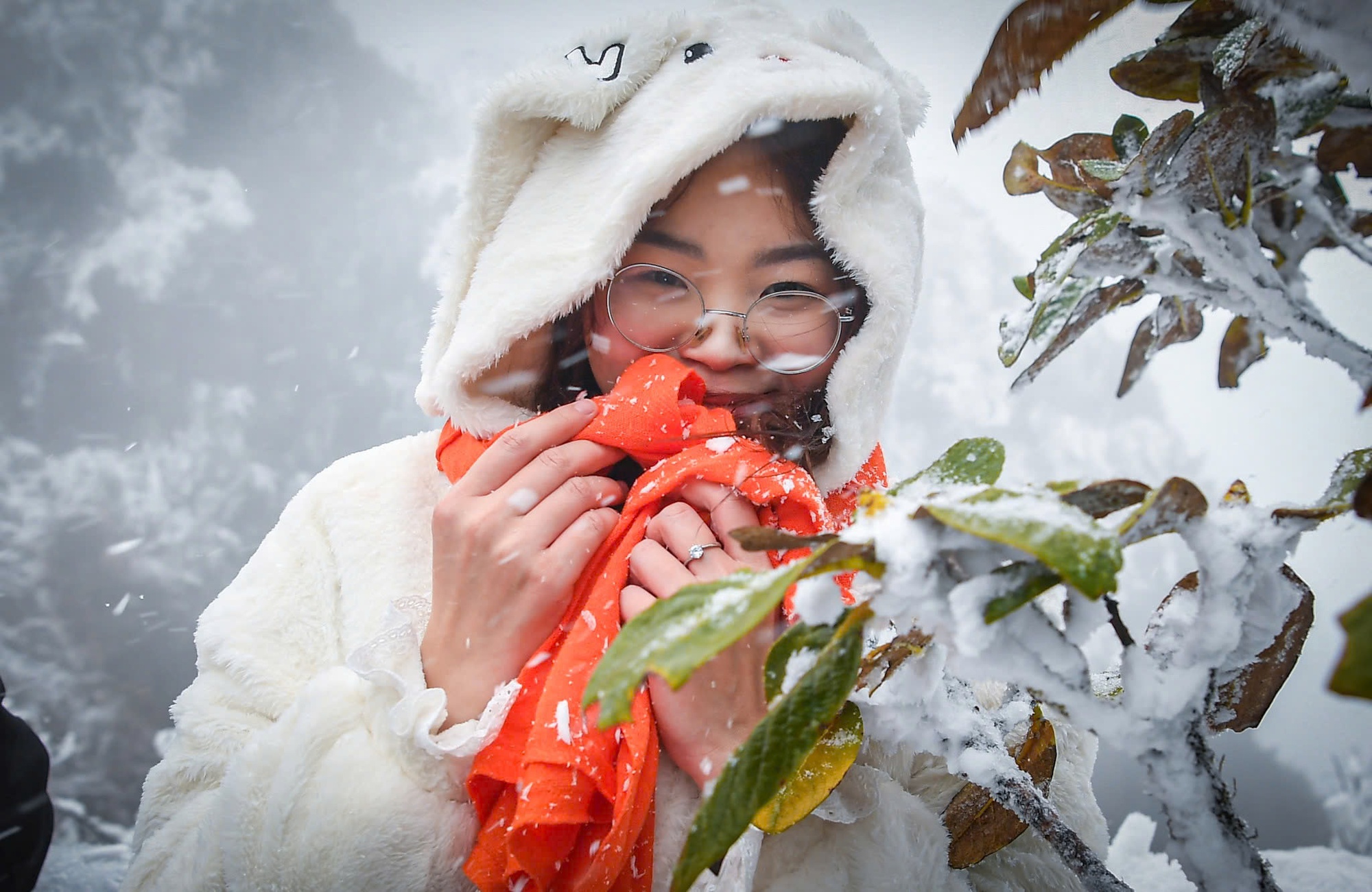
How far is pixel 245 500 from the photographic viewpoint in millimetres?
10320

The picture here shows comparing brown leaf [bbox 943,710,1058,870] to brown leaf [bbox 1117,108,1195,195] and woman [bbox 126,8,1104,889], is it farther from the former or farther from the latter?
brown leaf [bbox 1117,108,1195,195]

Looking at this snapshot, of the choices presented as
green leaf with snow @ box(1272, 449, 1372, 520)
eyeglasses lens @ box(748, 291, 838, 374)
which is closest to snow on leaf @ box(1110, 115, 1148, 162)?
green leaf with snow @ box(1272, 449, 1372, 520)

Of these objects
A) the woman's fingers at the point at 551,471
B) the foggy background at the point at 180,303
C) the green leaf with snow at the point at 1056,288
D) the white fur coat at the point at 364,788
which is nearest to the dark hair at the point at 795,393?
the woman's fingers at the point at 551,471

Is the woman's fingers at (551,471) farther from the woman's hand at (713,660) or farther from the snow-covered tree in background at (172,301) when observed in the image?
the snow-covered tree in background at (172,301)

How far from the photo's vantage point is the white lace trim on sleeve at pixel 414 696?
0.69 metres

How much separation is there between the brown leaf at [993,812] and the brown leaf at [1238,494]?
1.00 ft

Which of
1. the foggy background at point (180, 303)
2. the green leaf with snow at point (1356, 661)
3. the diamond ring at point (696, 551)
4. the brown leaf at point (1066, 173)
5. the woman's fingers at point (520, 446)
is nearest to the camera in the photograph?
the green leaf with snow at point (1356, 661)

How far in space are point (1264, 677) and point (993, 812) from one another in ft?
0.96

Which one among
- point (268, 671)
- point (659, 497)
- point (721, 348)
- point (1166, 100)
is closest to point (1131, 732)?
point (1166, 100)

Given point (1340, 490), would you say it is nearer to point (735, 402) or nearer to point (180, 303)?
point (735, 402)

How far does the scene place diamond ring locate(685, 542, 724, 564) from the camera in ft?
2.35

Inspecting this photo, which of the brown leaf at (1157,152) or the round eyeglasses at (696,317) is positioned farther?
the round eyeglasses at (696,317)

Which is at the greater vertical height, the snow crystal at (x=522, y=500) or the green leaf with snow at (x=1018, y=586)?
the green leaf with snow at (x=1018, y=586)

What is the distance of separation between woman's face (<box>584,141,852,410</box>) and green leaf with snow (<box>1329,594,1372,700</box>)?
799mm
